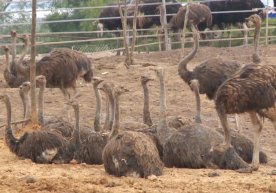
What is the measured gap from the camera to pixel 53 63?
10.9 metres

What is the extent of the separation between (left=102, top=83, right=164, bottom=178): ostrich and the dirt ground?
0.34ft

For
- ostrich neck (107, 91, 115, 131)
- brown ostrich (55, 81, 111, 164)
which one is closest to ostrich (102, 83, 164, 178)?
brown ostrich (55, 81, 111, 164)

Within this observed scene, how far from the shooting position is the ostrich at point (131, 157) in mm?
7066

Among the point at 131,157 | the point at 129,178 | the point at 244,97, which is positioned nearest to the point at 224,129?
the point at 244,97

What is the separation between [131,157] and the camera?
713 centimetres

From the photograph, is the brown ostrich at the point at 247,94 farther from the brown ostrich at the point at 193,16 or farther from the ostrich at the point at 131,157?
the brown ostrich at the point at 193,16

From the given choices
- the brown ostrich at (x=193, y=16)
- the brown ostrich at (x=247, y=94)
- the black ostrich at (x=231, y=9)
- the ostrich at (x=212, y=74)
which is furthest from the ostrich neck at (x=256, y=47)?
the black ostrich at (x=231, y=9)

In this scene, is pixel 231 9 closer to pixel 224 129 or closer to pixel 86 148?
pixel 86 148

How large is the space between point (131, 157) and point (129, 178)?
212mm

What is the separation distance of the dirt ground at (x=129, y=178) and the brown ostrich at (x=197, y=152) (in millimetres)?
257

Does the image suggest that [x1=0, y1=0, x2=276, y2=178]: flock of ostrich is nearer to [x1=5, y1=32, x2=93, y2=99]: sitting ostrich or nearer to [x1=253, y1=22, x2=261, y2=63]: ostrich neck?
[x1=253, y1=22, x2=261, y2=63]: ostrich neck

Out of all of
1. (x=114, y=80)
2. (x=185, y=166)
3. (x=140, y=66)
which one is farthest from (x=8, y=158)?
(x=140, y=66)

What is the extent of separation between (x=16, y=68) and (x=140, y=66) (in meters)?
3.04

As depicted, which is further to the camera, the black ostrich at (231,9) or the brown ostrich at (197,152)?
the black ostrich at (231,9)
